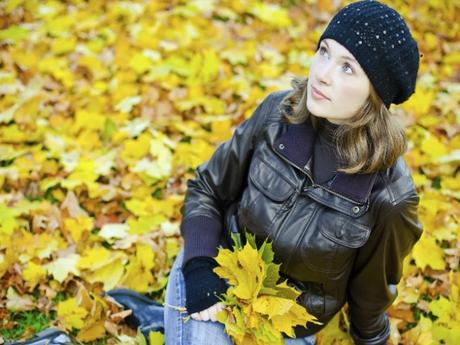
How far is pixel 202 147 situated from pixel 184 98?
505 mm

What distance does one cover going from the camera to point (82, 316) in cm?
219

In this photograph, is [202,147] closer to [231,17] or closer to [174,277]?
[174,277]

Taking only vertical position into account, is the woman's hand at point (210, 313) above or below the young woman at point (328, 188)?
below

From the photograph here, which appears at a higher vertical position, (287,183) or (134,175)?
(287,183)

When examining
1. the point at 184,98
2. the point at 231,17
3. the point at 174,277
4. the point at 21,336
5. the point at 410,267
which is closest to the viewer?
A: the point at 174,277

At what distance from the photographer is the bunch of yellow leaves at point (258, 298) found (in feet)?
5.35

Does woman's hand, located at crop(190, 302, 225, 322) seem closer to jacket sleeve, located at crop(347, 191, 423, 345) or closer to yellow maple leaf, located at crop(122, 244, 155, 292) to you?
jacket sleeve, located at crop(347, 191, 423, 345)

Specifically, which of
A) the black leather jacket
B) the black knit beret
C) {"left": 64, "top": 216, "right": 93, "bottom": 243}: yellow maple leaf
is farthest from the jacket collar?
{"left": 64, "top": 216, "right": 93, "bottom": 243}: yellow maple leaf

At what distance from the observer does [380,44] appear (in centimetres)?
153

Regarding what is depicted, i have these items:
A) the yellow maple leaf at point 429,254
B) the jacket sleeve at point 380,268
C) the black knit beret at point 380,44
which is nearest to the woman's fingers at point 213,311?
the jacket sleeve at point 380,268

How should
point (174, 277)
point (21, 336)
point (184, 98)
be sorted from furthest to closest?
point (184, 98), point (21, 336), point (174, 277)

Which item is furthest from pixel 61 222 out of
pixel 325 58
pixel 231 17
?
pixel 231 17

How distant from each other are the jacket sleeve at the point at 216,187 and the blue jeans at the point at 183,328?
0.11 m

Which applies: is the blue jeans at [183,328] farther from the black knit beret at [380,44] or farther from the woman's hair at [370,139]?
the black knit beret at [380,44]
